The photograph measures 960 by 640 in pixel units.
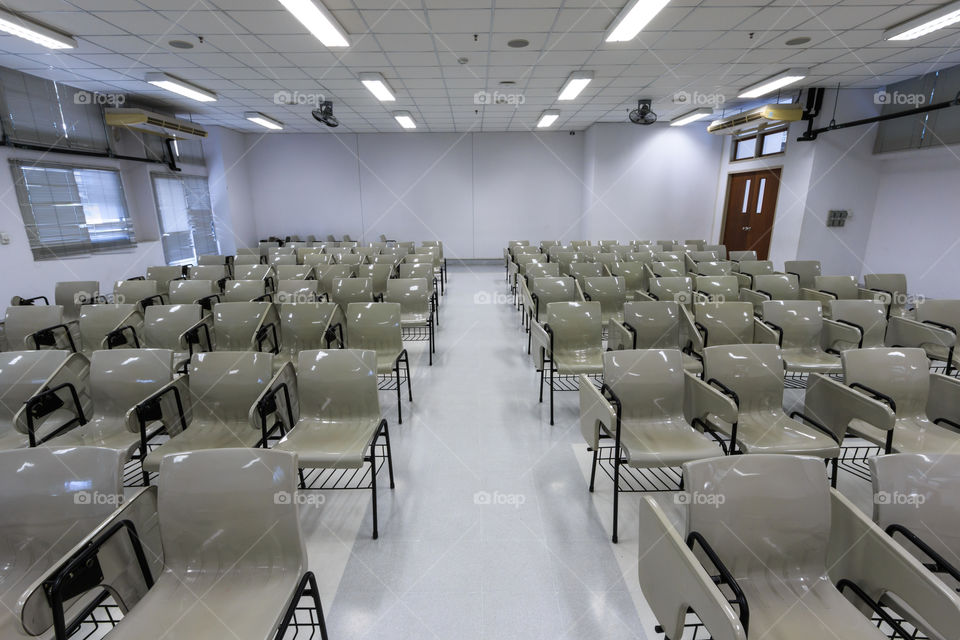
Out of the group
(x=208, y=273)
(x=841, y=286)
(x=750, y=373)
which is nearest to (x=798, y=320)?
(x=750, y=373)

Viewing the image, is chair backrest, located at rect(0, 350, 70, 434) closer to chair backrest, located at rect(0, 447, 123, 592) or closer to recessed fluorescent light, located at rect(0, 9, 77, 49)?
chair backrest, located at rect(0, 447, 123, 592)

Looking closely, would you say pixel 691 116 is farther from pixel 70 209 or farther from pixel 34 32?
pixel 70 209

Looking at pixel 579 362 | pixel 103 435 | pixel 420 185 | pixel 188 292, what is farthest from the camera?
pixel 420 185

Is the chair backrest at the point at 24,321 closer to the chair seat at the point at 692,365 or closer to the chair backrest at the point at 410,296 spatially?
the chair backrest at the point at 410,296

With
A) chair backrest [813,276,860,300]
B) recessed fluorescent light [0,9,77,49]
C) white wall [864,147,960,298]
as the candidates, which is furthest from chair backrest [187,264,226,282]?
white wall [864,147,960,298]

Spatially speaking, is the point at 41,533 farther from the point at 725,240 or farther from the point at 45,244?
the point at 725,240

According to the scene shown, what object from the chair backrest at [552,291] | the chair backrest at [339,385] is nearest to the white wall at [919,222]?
→ the chair backrest at [552,291]

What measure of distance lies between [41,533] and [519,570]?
2039 millimetres

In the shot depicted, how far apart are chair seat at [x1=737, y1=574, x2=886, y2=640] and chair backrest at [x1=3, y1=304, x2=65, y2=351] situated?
18.3ft

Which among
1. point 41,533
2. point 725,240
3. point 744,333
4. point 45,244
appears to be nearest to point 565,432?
point 744,333

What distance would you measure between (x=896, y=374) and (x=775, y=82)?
5.96 metres

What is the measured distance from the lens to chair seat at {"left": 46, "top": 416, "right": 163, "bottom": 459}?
8.52 feet

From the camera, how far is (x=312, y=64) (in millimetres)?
5582

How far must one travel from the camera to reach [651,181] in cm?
1055
